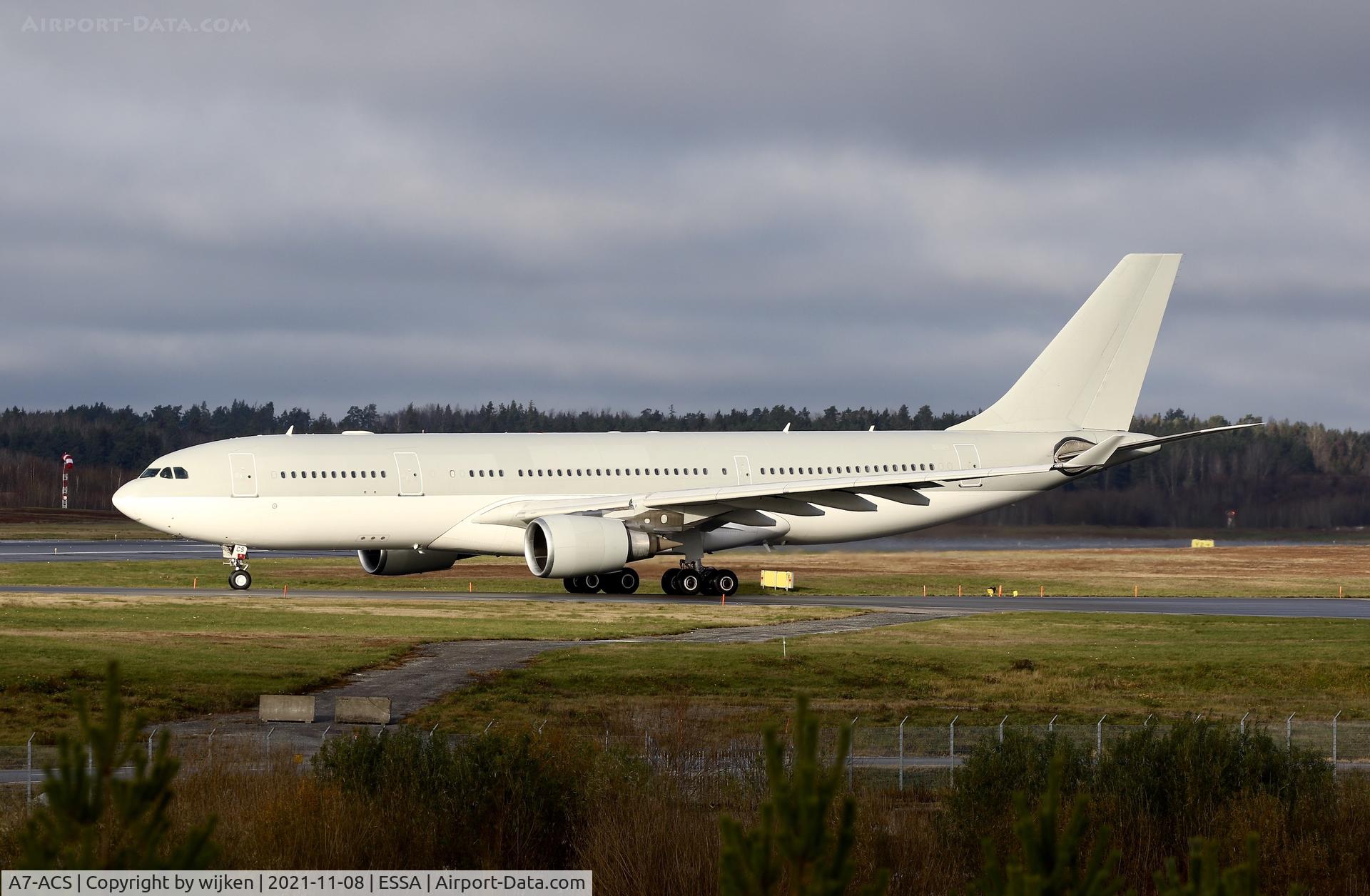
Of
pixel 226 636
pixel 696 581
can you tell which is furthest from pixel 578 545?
pixel 226 636

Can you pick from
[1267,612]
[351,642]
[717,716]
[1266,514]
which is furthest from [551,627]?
[1266,514]

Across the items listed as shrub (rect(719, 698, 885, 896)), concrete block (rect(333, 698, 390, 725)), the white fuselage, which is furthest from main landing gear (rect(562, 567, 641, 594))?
shrub (rect(719, 698, 885, 896))

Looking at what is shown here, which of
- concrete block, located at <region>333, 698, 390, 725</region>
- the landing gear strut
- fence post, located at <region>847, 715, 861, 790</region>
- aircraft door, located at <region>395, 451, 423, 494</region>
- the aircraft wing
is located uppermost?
aircraft door, located at <region>395, 451, 423, 494</region>

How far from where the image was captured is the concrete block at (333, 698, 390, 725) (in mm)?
21234

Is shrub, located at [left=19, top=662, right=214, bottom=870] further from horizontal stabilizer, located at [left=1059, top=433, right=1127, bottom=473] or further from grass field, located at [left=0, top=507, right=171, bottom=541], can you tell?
grass field, located at [left=0, top=507, right=171, bottom=541]

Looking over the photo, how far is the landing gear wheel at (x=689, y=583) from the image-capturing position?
42.4 metres

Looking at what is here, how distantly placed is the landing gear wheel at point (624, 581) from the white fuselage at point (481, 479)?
7.69 feet

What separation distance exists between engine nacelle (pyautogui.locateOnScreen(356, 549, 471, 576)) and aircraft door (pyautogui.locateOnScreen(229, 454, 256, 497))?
4.59m

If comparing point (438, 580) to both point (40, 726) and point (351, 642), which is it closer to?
point (351, 642)

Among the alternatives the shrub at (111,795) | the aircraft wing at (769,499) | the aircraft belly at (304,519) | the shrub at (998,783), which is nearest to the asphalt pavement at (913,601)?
the aircraft belly at (304,519)

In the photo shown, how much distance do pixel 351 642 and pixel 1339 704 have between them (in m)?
19.0

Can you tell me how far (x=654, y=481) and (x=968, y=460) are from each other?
10.2 meters

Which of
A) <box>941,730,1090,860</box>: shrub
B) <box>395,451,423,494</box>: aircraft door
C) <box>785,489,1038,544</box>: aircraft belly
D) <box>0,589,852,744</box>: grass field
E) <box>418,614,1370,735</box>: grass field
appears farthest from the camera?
<box>785,489,1038,544</box>: aircraft belly

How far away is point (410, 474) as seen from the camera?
40000 mm
